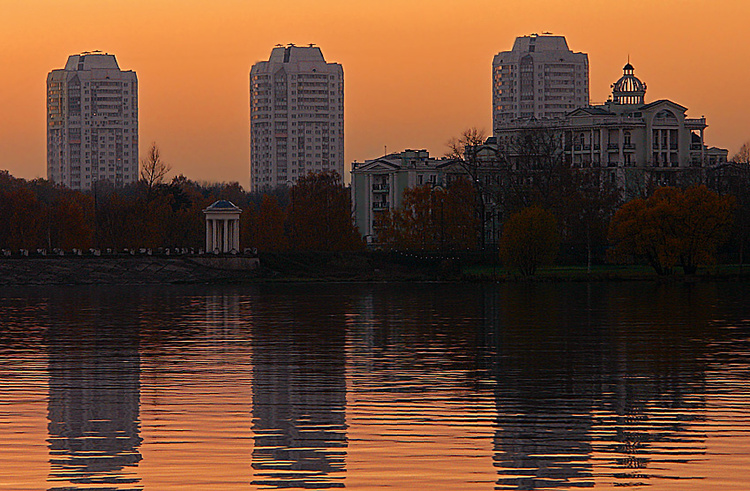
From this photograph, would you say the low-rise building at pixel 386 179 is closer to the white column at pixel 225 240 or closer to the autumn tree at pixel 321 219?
the autumn tree at pixel 321 219

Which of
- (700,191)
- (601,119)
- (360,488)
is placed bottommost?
(360,488)

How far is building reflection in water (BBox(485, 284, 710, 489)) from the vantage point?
16859 mm

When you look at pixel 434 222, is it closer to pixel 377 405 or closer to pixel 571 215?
pixel 571 215

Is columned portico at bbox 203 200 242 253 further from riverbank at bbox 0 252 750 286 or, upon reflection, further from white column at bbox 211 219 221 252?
riverbank at bbox 0 252 750 286

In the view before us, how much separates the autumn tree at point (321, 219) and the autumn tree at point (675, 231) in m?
35.8

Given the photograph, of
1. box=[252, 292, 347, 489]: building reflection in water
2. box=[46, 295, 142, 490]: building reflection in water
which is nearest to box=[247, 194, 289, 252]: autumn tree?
box=[252, 292, 347, 489]: building reflection in water

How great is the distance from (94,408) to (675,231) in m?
87.7

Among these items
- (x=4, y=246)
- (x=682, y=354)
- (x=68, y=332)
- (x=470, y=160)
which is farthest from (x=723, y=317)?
(x=4, y=246)

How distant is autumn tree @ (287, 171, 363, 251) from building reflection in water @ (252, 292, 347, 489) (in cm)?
8693

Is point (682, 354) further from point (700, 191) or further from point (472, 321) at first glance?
point (700, 191)

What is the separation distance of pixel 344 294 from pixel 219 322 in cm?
3277

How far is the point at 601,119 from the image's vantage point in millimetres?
155000

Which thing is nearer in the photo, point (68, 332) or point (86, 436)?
point (86, 436)

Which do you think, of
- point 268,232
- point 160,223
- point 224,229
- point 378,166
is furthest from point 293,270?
point 378,166
